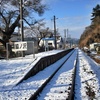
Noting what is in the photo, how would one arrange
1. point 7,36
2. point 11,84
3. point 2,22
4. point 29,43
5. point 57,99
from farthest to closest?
point 2,22
point 7,36
point 29,43
point 11,84
point 57,99

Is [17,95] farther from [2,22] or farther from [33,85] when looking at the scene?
[2,22]

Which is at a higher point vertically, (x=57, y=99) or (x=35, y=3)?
(x=35, y=3)

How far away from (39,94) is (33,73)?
640 cm

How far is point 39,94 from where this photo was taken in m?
10.2

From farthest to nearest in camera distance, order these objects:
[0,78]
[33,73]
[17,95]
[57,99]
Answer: [33,73]
[0,78]
[17,95]
[57,99]

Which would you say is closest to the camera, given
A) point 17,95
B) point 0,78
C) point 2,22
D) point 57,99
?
point 57,99

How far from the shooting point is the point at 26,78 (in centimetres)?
1466

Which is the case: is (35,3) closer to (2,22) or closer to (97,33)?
(2,22)

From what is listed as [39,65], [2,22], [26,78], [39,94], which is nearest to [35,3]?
[2,22]

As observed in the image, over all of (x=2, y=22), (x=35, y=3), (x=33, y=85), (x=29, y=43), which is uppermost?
(x=35, y=3)

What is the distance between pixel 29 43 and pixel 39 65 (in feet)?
23.0

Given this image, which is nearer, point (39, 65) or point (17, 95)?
point (17, 95)

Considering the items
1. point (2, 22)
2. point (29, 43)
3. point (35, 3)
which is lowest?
point (29, 43)


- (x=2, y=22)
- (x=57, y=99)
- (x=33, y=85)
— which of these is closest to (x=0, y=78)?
(x=33, y=85)
